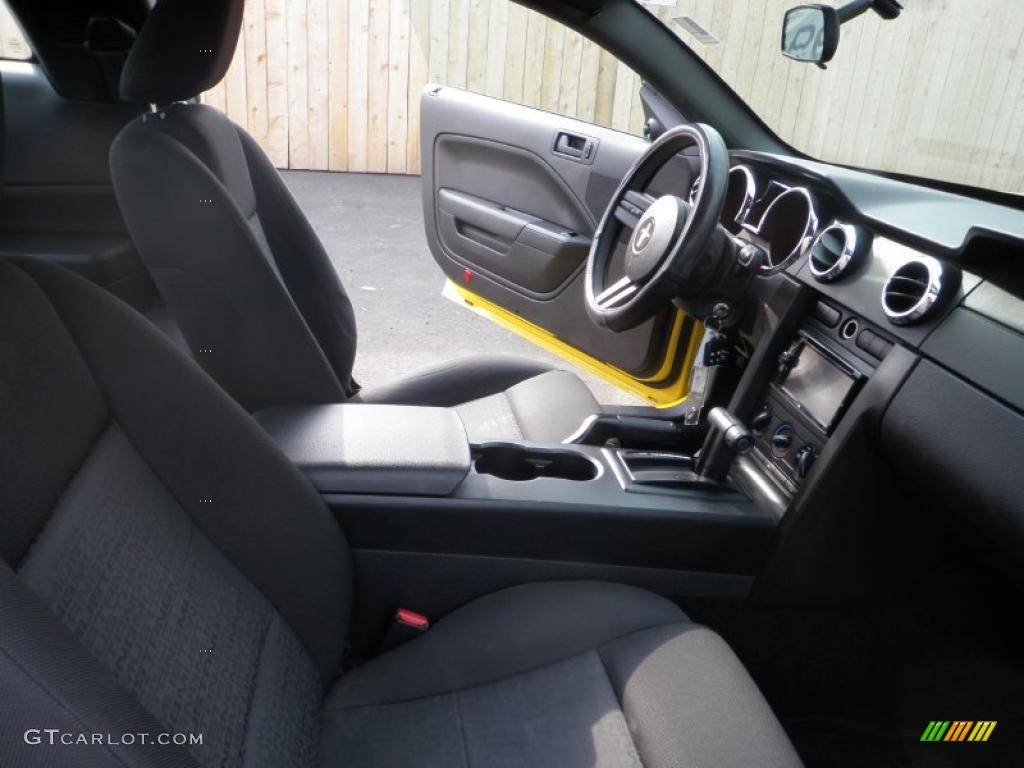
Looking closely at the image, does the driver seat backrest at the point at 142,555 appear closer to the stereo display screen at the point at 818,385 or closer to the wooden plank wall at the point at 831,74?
the stereo display screen at the point at 818,385

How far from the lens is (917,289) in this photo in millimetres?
1200

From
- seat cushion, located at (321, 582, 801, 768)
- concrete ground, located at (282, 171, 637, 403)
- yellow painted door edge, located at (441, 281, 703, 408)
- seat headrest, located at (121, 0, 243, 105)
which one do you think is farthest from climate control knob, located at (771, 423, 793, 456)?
seat headrest, located at (121, 0, 243, 105)

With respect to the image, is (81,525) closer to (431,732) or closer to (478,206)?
(431,732)


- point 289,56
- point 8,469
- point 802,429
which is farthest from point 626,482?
point 289,56

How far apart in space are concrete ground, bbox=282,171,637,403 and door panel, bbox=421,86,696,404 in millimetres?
341

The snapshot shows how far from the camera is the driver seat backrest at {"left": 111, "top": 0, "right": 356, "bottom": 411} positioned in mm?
1391

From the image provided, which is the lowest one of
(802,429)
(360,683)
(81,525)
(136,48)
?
(360,683)

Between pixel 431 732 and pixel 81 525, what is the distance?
1.68ft

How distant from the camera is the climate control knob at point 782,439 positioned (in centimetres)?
144

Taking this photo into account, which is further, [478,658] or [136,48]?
[136,48]

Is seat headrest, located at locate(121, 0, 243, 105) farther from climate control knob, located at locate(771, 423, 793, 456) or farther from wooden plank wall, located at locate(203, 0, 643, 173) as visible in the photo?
wooden plank wall, located at locate(203, 0, 643, 173)

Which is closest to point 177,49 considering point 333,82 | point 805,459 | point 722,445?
point 722,445

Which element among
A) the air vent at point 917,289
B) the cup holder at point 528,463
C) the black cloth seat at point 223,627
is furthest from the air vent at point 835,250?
the black cloth seat at point 223,627

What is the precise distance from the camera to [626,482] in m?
1.41
